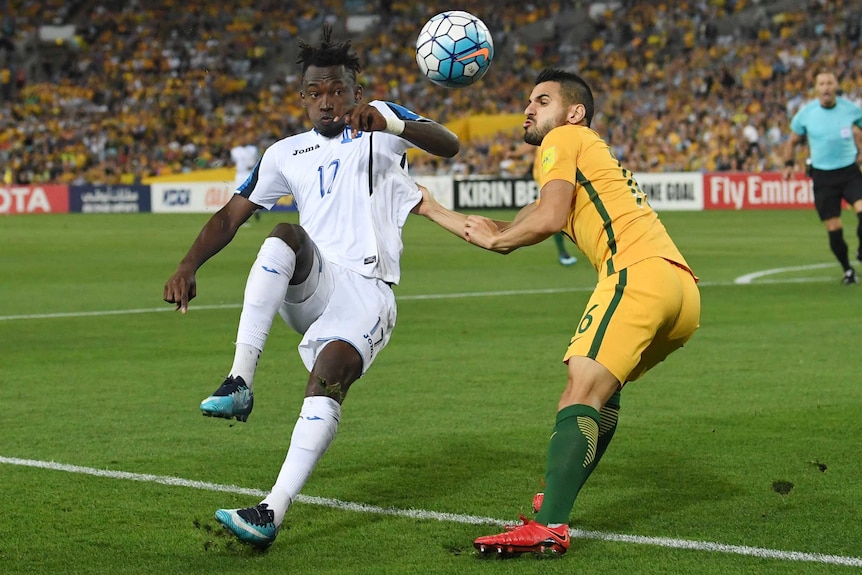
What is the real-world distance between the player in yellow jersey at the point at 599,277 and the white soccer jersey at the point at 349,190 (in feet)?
1.14

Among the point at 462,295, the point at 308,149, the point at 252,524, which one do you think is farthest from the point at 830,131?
the point at 252,524

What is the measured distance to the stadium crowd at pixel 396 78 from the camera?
3891 centimetres

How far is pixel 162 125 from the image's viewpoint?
4547cm

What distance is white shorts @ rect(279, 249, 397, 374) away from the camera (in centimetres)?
539

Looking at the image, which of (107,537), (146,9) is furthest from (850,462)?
(146,9)

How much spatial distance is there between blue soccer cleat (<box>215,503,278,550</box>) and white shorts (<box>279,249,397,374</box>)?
80cm

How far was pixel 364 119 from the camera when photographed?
5.09m

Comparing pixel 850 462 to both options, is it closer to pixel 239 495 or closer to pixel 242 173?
pixel 239 495

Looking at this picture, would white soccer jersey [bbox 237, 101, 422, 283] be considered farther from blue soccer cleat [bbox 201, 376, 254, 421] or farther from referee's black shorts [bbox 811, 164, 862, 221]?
referee's black shorts [bbox 811, 164, 862, 221]

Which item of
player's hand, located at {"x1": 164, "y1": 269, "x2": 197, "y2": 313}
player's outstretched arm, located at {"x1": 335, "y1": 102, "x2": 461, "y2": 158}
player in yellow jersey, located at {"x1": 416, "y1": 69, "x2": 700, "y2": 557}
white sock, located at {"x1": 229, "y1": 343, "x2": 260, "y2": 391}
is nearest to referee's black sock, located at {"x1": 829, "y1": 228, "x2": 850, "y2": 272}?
player's outstretched arm, located at {"x1": 335, "y1": 102, "x2": 461, "y2": 158}

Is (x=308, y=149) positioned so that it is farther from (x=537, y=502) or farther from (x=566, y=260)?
(x=566, y=260)

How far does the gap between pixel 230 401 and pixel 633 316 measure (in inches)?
61.4

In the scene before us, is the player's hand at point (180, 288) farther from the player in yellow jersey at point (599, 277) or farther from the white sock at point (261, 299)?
the player in yellow jersey at point (599, 277)

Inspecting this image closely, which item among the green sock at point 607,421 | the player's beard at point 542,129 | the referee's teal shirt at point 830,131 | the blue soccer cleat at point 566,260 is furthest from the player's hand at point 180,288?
the blue soccer cleat at point 566,260
